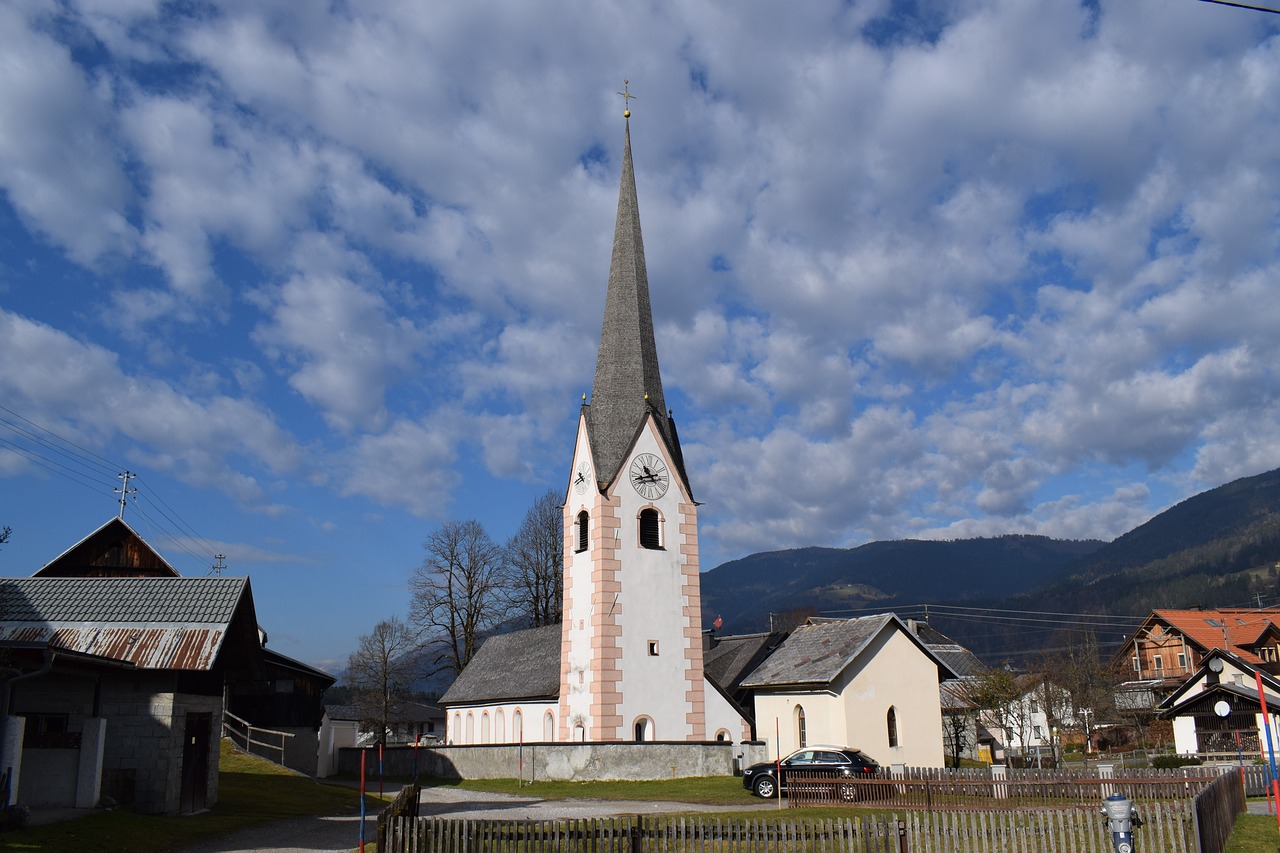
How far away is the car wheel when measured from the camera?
3031 cm

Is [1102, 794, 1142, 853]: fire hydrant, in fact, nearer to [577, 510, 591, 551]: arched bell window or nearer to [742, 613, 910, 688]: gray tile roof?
[742, 613, 910, 688]: gray tile roof

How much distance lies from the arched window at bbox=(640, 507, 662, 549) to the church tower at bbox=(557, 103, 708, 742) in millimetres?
44

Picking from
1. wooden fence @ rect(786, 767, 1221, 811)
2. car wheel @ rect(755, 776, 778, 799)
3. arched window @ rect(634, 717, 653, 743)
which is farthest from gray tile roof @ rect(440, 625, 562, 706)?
wooden fence @ rect(786, 767, 1221, 811)

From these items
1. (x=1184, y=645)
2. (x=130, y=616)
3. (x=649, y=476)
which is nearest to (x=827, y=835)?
(x=130, y=616)

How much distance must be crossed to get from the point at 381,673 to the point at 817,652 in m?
49.7

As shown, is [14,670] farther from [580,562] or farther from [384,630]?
[384,630]

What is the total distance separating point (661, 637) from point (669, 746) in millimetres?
6836

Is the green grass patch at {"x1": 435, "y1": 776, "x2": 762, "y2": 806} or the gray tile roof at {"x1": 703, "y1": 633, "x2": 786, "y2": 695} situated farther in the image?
the gray tile roof at {"x1": 703, "y1": 633, "x2": 786, "y2": 695}

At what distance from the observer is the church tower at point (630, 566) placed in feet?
138

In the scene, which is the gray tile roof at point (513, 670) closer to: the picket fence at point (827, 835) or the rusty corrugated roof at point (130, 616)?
the rusty corrugated roof at point (130, 616)

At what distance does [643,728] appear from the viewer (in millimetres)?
41844

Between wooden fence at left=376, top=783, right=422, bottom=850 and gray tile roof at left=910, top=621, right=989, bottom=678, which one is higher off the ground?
gray tile roof at left=910, top=621, right=989, bottom=678

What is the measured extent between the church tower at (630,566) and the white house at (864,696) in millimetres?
4069

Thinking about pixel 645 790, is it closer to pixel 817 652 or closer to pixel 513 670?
pixel 817 652
